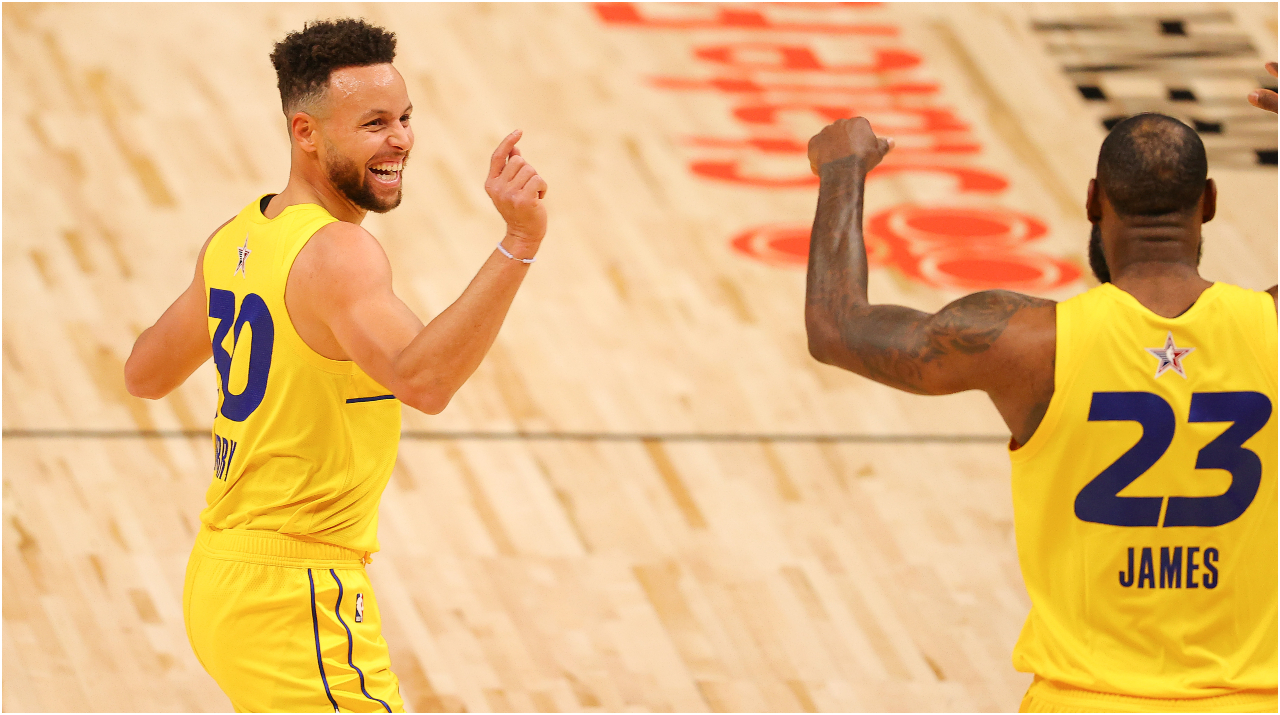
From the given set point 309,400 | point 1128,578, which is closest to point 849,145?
point 1128,578

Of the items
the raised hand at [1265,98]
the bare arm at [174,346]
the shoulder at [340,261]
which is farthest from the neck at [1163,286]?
the bare arm at [174,346]

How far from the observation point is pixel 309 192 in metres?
2.32

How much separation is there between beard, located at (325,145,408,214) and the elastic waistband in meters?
0.60

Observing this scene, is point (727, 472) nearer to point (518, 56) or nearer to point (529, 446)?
point (529, 446)

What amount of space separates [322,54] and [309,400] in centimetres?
61

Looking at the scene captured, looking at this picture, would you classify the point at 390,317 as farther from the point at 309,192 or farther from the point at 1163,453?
the point at 1163,453

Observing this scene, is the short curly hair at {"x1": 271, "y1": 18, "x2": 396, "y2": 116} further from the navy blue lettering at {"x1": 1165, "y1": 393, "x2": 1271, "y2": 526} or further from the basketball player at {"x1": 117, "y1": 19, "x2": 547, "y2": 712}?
the navy blue lettering at {"x1": 1165, "y1": 393, "x2": 1271, "y2": 526}

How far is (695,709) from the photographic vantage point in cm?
347

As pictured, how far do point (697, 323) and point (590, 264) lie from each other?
52 cm

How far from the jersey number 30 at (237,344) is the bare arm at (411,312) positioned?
9 centimetres

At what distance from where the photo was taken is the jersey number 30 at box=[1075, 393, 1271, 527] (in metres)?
1.74

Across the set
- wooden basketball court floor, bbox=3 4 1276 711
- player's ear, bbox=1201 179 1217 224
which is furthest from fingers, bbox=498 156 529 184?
wooden basketball court floor, bbox=3 4 1276 711

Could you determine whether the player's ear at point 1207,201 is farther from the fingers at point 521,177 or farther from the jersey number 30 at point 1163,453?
the fingers at point 521,177

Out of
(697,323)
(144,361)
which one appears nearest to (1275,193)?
(697,323)
